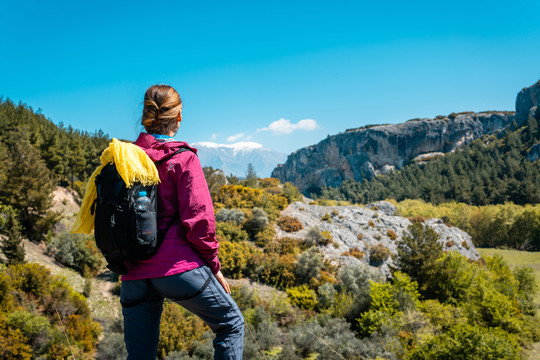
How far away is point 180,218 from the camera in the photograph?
1581 millimetres

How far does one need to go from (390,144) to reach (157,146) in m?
112

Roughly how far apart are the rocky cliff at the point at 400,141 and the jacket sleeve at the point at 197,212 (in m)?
107

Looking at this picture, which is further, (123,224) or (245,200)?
(245,200)

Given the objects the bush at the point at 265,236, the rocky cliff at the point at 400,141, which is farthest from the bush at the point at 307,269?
the rocky cliff at the point at 400,141

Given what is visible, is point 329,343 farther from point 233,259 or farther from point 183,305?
point 233,259

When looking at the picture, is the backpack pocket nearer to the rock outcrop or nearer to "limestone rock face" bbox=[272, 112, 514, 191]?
the rock outcrop

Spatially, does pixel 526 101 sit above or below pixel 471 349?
above

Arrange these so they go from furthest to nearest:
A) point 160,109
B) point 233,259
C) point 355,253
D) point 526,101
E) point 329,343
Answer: point 526,101
point 355,253
point 233,259
point 329,343
point 160,109

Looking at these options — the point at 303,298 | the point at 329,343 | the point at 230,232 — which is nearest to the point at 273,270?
the point at 303,298

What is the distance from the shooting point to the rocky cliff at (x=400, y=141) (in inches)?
3829

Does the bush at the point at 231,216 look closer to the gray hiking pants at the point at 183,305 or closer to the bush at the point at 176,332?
the bush at the point at 176,332

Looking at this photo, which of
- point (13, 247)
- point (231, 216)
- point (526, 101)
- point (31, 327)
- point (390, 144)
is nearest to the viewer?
point (31, 327)

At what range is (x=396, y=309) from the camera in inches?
422

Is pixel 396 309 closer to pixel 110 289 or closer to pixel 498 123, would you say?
pixel 110 289
